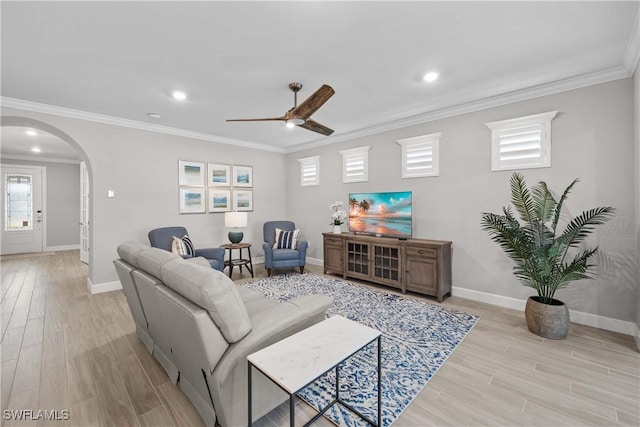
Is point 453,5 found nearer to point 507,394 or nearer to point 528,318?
point 507,394

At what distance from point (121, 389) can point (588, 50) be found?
198 inches

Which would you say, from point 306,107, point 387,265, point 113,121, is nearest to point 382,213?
point 387,265

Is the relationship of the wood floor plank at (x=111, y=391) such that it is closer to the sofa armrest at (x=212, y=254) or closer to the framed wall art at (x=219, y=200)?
the sofa armrest at (x=212, y=254)

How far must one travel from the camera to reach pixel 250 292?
2.76m

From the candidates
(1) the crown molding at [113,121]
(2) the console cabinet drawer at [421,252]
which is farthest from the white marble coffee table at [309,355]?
(1) the crown molding at [113,121]

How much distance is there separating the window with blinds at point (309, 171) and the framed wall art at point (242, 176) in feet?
3.86

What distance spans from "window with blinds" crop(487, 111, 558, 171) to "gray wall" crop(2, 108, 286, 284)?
4862 mm

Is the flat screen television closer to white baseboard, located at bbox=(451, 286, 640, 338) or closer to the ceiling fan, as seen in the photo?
white baseboard, located at bbox=(451, 286, 640, 338)

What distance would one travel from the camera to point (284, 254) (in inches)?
199

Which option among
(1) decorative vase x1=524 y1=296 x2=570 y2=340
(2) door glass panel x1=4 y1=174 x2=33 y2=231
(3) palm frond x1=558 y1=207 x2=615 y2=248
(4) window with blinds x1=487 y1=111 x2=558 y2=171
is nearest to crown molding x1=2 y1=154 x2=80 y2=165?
(2) door glass panel x1=4 y1=174 x2=33 y2=231

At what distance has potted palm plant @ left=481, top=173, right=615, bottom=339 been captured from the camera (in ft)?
9.00

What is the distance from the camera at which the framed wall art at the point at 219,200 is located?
18.2ft

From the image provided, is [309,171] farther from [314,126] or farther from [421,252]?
[421,252]

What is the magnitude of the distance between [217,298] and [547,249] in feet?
10.6
